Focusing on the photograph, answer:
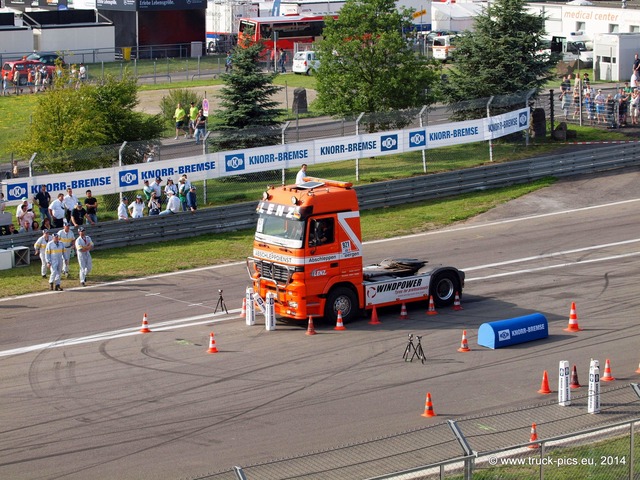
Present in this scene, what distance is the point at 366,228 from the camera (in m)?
30.8

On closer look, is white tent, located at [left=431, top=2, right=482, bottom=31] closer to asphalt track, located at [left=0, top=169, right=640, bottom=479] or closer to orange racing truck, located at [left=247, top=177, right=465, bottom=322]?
asphalt track, located at [left=0, top=169, right=640, bottom=479]

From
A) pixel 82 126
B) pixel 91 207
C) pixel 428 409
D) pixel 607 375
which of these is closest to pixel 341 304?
pixel 428 409

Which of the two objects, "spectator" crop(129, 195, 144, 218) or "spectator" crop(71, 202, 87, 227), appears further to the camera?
"spectator" crop(129, 195, 144, 218)

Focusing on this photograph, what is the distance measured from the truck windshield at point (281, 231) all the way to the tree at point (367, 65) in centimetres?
1791

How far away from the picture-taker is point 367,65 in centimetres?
3934

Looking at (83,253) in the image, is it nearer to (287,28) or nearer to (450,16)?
(287,28)

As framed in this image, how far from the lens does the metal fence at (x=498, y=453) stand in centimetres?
1178

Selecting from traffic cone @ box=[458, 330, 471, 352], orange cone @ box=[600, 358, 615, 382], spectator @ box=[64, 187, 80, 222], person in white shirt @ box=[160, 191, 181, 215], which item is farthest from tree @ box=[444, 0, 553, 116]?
orange cone @ box=[600, 358, 615, 382]

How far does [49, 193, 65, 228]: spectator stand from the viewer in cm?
2867

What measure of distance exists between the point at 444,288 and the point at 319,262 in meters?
3.20

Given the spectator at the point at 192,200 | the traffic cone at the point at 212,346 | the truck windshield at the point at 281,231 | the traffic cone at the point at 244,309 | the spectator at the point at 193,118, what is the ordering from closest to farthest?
the traffic cone at the point at 212,346 < the truck windshield at the point at 281,231 < the traffic cone at the point at 244,309 < the spectator at the point at 192,200 < the spectator at the point at 193,118

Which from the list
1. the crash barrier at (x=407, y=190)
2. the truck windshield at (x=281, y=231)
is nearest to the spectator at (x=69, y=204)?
the crash barrier at (x=407, y=190)

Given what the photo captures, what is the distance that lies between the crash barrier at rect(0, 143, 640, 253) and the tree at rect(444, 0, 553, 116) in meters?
4.29

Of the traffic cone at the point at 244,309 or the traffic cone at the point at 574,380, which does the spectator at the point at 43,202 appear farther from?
the traffic cone at the point at 574,380
